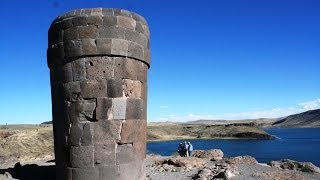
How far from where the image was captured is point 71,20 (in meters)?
9.20

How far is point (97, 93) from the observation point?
9.06 m

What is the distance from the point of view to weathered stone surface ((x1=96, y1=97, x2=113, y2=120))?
29.7 ft

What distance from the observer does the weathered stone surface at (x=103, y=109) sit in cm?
904

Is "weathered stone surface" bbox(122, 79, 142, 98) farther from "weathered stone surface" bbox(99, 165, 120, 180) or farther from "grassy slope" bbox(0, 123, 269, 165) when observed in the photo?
"grassy slope" bbox(0, 123, 269, 165)

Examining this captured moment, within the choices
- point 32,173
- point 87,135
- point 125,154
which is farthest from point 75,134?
point 32,173

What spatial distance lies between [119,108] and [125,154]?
3.45 ft

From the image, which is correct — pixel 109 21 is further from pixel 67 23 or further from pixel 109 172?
pixel 109 172

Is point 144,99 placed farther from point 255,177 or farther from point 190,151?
point 190,151

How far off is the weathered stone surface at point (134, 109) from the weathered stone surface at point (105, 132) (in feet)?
1.38

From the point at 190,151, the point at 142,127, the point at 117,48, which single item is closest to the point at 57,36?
the point at 117,48

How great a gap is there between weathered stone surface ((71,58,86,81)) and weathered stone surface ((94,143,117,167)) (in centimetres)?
155

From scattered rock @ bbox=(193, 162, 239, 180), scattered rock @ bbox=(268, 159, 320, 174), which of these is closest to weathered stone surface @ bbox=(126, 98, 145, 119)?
scattered rock @ bbox=(193, 162, 239, 180)

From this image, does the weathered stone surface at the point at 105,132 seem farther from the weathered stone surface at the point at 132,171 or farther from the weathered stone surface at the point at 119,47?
the weathered stone surface at the point at 119,47

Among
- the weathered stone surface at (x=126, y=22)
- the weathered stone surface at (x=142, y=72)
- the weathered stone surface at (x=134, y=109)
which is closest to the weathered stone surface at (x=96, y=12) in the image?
the weathered stone surface at (x=126, y=22)
